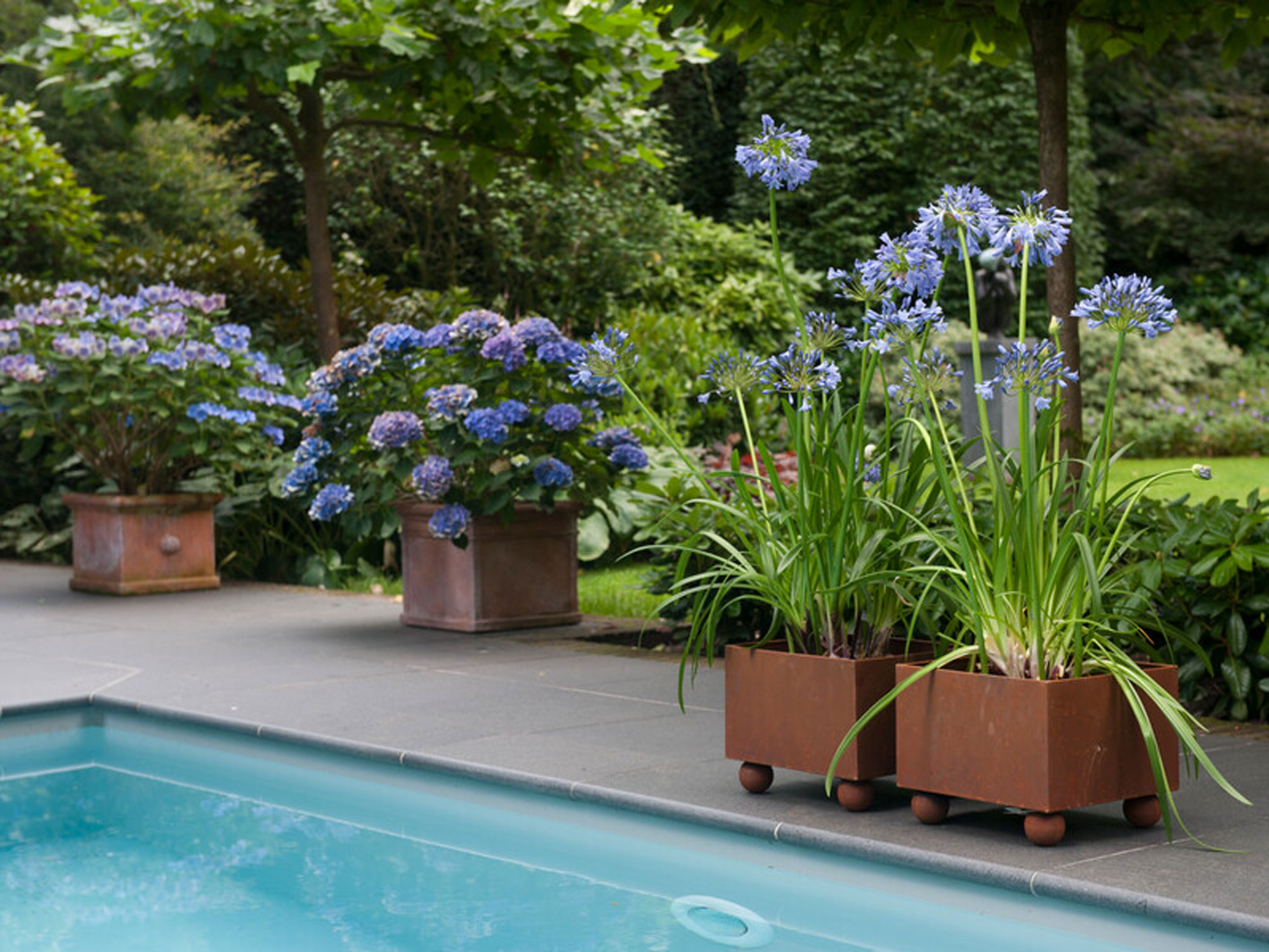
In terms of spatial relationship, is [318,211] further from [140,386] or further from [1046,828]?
[1046,828]

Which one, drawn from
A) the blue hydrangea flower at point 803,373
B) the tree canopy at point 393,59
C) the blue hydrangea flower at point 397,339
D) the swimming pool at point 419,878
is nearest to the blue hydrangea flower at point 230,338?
the tree canopy at point 393,59

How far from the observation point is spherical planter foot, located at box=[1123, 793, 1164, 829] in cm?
355

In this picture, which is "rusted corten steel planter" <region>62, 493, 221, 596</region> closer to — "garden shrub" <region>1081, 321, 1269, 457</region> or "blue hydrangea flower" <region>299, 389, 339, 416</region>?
"blue hydrangea flower" <region>299, 389, 339, 416</region>

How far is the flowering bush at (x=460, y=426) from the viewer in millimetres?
6777

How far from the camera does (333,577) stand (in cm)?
916

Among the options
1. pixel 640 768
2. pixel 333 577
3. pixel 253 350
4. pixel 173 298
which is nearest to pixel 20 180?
pixel 253 350

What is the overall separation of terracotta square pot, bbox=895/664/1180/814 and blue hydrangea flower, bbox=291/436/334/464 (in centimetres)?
406

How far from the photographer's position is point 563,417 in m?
6.83

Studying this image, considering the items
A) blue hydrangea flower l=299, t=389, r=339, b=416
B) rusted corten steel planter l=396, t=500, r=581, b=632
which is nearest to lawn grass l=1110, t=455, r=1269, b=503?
rusted corten steel planter l=396, t=500, r=581, b=632

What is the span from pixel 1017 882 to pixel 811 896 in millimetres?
456

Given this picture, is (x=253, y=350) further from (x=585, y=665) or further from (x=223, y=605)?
(x=585, y=665)

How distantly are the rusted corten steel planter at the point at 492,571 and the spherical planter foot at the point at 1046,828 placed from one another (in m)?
3.93

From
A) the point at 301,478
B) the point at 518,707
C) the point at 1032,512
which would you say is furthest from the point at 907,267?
the point at 301,478

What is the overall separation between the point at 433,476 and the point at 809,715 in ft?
10.4
